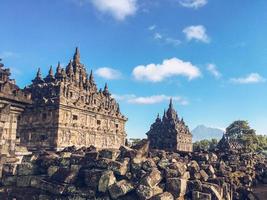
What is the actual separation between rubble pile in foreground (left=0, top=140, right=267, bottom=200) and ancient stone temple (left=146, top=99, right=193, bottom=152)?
1959 inches

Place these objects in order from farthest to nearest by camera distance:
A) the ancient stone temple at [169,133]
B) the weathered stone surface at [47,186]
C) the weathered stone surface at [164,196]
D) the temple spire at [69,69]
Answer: the ancient stone temple at [169,133] → the temple spire at [69,69] → the weathered stone surface at [47,186] → the weathered stone surface at [164,196]

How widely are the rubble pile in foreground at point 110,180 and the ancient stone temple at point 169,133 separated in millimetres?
49770

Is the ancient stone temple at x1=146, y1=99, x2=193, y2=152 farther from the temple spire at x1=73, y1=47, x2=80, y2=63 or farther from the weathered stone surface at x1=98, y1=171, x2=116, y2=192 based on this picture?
the weathered stone surface at x1=98, y1=171, x2=116, y2=192

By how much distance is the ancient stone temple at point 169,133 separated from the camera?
65.6 metres

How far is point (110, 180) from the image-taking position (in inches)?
454

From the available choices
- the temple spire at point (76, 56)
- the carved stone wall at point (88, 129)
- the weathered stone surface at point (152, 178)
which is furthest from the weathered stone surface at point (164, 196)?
the temple spire at point (76, 56)

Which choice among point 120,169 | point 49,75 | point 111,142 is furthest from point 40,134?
point 120,169

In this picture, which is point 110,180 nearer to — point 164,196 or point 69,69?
point 164,196

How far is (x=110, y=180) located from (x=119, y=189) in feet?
2.06

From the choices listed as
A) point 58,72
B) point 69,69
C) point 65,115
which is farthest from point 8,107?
point 69,69

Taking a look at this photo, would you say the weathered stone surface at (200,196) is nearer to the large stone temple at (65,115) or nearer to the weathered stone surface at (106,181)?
the weathered stone surface at (106,181)

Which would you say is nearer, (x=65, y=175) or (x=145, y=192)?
(x=145, y=192)

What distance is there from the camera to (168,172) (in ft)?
40.3

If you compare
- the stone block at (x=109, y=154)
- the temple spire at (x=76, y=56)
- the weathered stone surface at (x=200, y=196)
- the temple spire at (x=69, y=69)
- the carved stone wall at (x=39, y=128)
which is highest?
the temple spire at (x=76, y=56)
